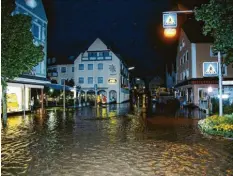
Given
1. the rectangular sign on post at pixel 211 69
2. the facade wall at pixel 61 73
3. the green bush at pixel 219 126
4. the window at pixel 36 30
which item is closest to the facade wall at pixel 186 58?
the window at pixel 36 30

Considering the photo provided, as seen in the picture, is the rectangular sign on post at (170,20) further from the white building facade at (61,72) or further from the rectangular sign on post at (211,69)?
the white building facade at (61,72)

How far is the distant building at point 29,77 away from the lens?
24.8 metres

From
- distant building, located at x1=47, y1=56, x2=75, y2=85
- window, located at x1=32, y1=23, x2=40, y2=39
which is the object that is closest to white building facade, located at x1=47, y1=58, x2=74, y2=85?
distant building, located at x1=47, y1=56, x2=75, y2=85

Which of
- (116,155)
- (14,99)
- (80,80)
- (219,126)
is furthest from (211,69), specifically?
(80,80)

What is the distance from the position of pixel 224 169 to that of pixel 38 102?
3723 centimetres

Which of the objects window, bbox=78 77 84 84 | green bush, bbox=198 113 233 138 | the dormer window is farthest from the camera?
window, bbox=78 77 84 84

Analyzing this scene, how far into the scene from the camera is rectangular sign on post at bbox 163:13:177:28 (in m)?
12.7

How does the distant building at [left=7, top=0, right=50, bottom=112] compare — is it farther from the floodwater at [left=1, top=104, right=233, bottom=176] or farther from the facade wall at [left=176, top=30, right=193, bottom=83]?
the facade wall at [left=176, top=30, right=193, bottom=83]

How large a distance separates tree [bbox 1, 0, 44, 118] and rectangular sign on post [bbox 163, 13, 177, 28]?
7.52m

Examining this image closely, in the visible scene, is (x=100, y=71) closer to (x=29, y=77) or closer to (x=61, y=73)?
(x=61, y=73)

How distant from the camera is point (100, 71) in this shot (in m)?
58.3

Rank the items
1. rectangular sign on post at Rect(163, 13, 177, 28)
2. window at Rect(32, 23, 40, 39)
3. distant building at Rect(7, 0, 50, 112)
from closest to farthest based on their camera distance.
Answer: rectangular sign on post at Rect(163, 13, 177, 28), distant building at Rect(7, 0, 50, 112), window at Rect(32, 23, 40, 39)

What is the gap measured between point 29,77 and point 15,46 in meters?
13.5

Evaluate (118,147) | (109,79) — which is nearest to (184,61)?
(109,79)
